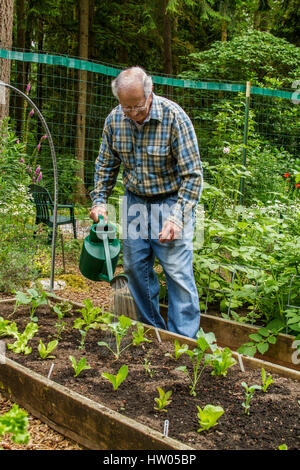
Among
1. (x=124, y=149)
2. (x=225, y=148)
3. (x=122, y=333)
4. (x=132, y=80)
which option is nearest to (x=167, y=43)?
(x=225, y=148)

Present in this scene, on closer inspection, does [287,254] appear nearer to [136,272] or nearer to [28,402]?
[136,272]

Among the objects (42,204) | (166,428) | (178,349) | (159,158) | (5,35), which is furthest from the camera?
(5,35)

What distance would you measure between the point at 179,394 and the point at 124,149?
1.35 meters

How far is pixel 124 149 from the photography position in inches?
103

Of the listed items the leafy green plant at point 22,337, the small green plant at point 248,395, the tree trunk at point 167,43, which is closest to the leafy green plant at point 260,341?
the small green plant at point 248,395

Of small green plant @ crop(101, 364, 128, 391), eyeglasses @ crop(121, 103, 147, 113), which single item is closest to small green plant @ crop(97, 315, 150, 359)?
small green plant @ crop(101, 364, 128, 391)

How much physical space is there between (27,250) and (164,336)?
6.59 ft

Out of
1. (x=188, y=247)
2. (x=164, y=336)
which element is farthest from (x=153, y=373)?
(x=188, y=247)

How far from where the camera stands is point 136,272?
2750 millimetres

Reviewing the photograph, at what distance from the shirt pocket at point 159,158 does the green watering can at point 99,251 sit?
400 millimetres

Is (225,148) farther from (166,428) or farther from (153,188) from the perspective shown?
(166,428)

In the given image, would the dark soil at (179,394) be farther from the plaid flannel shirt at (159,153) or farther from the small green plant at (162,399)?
the plaid flannel shirt at (159,153)

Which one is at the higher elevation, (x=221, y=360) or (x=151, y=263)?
(x=151, y=263)

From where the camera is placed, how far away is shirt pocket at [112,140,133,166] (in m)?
2.60
